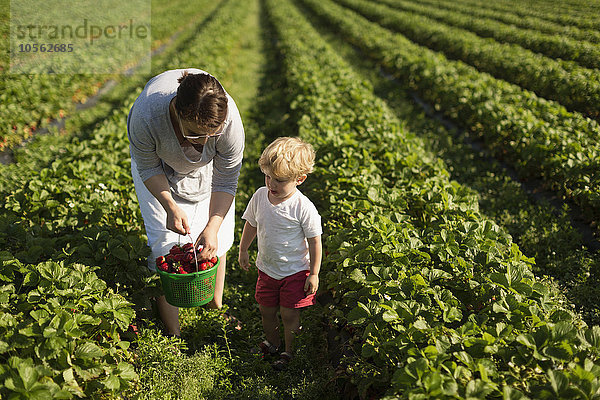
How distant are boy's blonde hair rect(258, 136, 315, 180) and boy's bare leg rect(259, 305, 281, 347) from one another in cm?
99

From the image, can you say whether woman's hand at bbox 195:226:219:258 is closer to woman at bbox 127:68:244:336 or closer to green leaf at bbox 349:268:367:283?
woman at bbox 127:68:244:336

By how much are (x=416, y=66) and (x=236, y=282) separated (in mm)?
7714

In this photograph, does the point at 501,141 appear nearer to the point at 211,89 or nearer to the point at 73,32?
the point at 211,89

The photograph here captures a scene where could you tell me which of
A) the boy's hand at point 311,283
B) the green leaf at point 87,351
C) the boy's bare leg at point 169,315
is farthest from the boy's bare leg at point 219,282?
the green leaf at point 87,351

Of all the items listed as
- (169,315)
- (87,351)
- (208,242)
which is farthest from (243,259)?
(87,351)

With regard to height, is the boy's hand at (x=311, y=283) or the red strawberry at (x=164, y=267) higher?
the red strawberry at (x=164, y=267)

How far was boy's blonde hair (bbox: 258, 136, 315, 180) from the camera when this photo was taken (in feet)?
7.96

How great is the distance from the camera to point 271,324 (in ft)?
9.77

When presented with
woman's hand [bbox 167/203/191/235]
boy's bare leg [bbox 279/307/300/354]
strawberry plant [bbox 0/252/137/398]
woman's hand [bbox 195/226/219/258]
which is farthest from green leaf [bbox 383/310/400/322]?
strawberry plant [bbox 0/252/137/398]

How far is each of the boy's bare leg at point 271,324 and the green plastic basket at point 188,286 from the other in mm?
480

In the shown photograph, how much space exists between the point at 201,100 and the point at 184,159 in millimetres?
575

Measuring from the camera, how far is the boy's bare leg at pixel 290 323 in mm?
2848

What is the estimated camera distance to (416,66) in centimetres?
977

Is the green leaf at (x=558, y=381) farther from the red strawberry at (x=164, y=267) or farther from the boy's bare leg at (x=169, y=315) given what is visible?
the boy's bare leg at (x=169, y=315)
